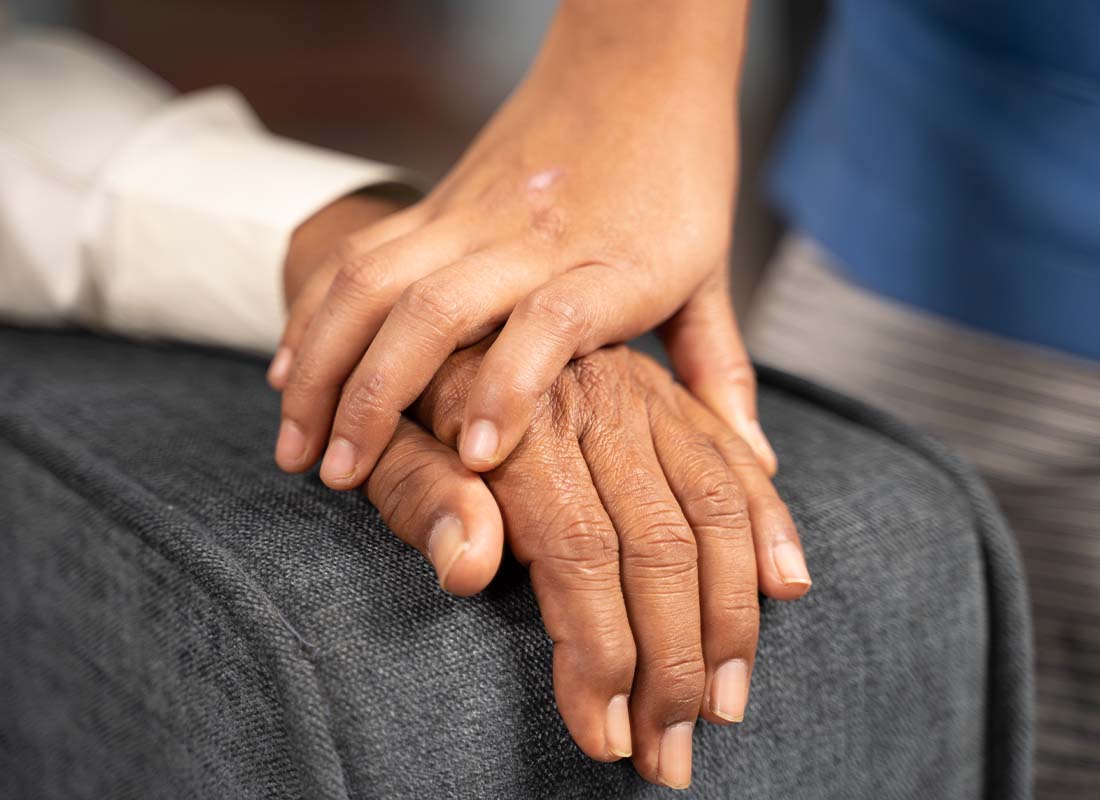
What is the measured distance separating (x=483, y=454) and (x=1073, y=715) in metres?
0.52

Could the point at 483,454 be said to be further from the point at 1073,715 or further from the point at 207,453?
the point at 1073,715

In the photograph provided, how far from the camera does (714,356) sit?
474 millimetres

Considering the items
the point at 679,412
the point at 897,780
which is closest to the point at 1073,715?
the point at 897,780

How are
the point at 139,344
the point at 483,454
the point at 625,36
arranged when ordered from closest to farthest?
1. the point at 483,454
2. the point at 625,36
3. the point at 139,344

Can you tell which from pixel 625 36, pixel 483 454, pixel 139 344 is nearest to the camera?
pixel 483 454

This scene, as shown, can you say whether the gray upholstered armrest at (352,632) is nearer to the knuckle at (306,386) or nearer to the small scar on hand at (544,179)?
the knuckle at (306,386)

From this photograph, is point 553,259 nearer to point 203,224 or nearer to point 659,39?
point 659,39

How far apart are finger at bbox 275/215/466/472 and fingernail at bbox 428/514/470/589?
3.7 inches

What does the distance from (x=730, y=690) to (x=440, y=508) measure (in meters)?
0.12

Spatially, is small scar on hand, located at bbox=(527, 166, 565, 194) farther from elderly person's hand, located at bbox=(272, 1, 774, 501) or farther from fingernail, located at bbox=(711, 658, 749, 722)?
fingernail, located at bbox=(711, 658, 749, 722)

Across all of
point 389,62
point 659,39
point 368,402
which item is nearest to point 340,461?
point 368,402

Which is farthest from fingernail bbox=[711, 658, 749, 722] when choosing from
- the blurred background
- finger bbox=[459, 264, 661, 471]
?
the blurred background

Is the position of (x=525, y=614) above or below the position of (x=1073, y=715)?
above

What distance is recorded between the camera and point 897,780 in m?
0.45
